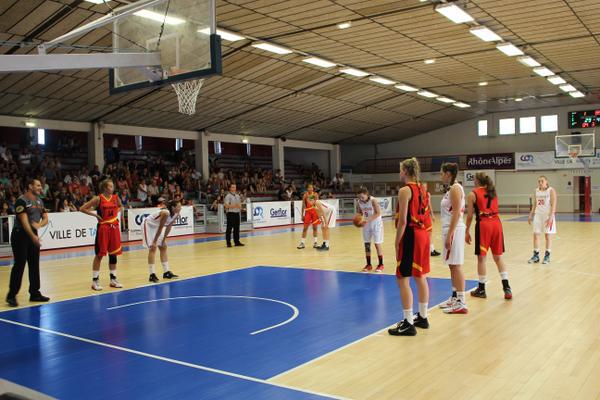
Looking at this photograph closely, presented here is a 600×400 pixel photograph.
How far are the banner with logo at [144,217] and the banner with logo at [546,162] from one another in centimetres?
2078

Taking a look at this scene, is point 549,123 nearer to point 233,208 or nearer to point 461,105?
point 461,105

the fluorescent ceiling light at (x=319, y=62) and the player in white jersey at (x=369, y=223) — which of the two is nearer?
the player in white jersey at (x=369, y=223)

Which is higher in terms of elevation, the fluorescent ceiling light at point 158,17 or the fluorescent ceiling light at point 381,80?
the fluorescent ceiling light at point 381,80

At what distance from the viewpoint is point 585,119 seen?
26500mm

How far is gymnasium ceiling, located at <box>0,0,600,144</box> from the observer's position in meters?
13.3

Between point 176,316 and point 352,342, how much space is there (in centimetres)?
266

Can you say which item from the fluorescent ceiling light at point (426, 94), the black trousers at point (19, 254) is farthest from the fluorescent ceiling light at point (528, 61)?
the black trousers at point (19, 254)

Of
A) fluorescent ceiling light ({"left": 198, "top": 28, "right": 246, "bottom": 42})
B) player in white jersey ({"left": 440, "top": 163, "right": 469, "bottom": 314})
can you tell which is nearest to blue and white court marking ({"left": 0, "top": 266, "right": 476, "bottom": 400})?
player in white jersey ({"left": 440, "top": 163, "right": 469, "bottom": 314})

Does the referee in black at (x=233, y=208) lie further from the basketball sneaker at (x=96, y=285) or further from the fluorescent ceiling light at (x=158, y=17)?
the fluorescent ceiling light at (x=158, y=17)

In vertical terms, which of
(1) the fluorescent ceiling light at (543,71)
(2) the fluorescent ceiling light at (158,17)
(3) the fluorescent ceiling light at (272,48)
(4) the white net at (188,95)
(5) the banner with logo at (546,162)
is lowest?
(5) the banner with logo at (546,162)

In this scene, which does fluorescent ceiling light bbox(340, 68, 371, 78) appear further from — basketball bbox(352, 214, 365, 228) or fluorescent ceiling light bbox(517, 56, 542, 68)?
basketball bbox(352, 214, 365, 228)

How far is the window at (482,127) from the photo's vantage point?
34.9 meters

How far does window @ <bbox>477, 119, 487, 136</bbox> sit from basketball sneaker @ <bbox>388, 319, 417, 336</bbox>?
3095cm

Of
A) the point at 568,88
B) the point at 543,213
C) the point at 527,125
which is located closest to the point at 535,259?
the point at 543,213
